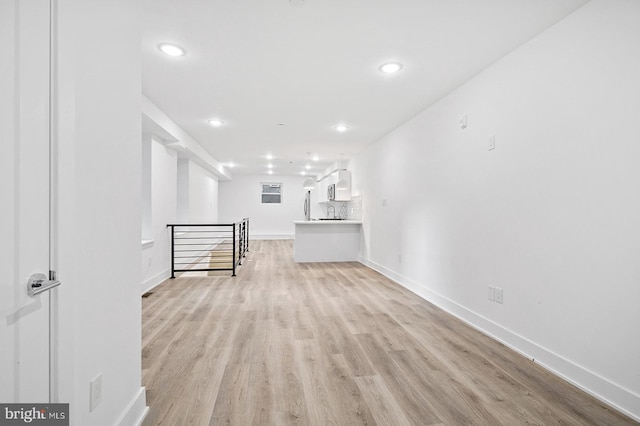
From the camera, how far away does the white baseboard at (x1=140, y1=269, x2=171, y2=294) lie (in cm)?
443

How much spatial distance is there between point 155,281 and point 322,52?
13.3 ft

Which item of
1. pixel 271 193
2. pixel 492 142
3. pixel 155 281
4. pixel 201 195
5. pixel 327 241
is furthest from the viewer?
pixel 271 193

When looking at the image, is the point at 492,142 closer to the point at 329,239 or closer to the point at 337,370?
the point at 337,370

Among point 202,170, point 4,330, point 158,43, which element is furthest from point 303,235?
point 4,330

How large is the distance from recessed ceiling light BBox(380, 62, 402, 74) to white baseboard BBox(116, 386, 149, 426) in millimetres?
3098

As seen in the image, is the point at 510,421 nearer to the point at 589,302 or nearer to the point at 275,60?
the point at 589,302

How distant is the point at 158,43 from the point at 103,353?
7.78 ft

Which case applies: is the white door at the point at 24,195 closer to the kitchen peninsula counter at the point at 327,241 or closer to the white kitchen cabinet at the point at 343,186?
the kitchen peninsula counter at the point at 327,241

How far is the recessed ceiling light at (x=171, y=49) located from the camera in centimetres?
263

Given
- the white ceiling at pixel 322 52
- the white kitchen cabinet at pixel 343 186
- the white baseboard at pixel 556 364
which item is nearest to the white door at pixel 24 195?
the white ceiling at pixel 322 52

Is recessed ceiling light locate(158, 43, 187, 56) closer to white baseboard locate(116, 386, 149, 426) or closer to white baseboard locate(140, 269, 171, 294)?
white baseboard locate(116, 386, 149, 426)

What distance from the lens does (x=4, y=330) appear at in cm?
88

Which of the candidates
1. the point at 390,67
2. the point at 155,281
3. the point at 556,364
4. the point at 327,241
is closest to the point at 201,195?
the point at 327,241

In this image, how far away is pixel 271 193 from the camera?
43.6ft
